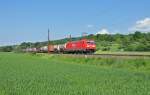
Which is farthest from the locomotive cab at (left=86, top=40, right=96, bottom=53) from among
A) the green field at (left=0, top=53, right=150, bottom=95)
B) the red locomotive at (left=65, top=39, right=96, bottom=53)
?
the green field at (left=0, top=53, right=150, bottom=95)

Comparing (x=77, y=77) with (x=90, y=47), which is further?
(x=90, y=47)

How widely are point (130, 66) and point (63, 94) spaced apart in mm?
23645

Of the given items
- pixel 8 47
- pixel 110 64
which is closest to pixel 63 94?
pixel 110 64

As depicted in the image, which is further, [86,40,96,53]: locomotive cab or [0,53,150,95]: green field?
[86,40,96,53]: locomotive cab

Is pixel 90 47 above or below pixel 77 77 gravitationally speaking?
above

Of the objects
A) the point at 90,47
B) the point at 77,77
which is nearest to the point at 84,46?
the point at 90,47

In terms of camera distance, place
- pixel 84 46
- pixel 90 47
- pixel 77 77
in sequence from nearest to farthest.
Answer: pixel 77 77, pixel 84 46, pixel 90 47

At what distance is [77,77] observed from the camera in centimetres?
2006

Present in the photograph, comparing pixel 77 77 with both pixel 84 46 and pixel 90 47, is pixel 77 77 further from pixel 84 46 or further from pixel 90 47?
pixel 90 47

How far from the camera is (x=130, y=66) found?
35.0 metres

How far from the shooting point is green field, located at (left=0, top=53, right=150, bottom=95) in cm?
1329

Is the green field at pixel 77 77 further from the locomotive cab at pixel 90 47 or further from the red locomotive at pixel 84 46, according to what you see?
the locomotive cab at pixel 90 47

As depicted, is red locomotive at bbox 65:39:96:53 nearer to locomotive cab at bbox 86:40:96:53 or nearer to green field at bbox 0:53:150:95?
locomotive cab at bbox 86:40:96:53

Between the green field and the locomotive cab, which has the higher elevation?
the locomotive cab
